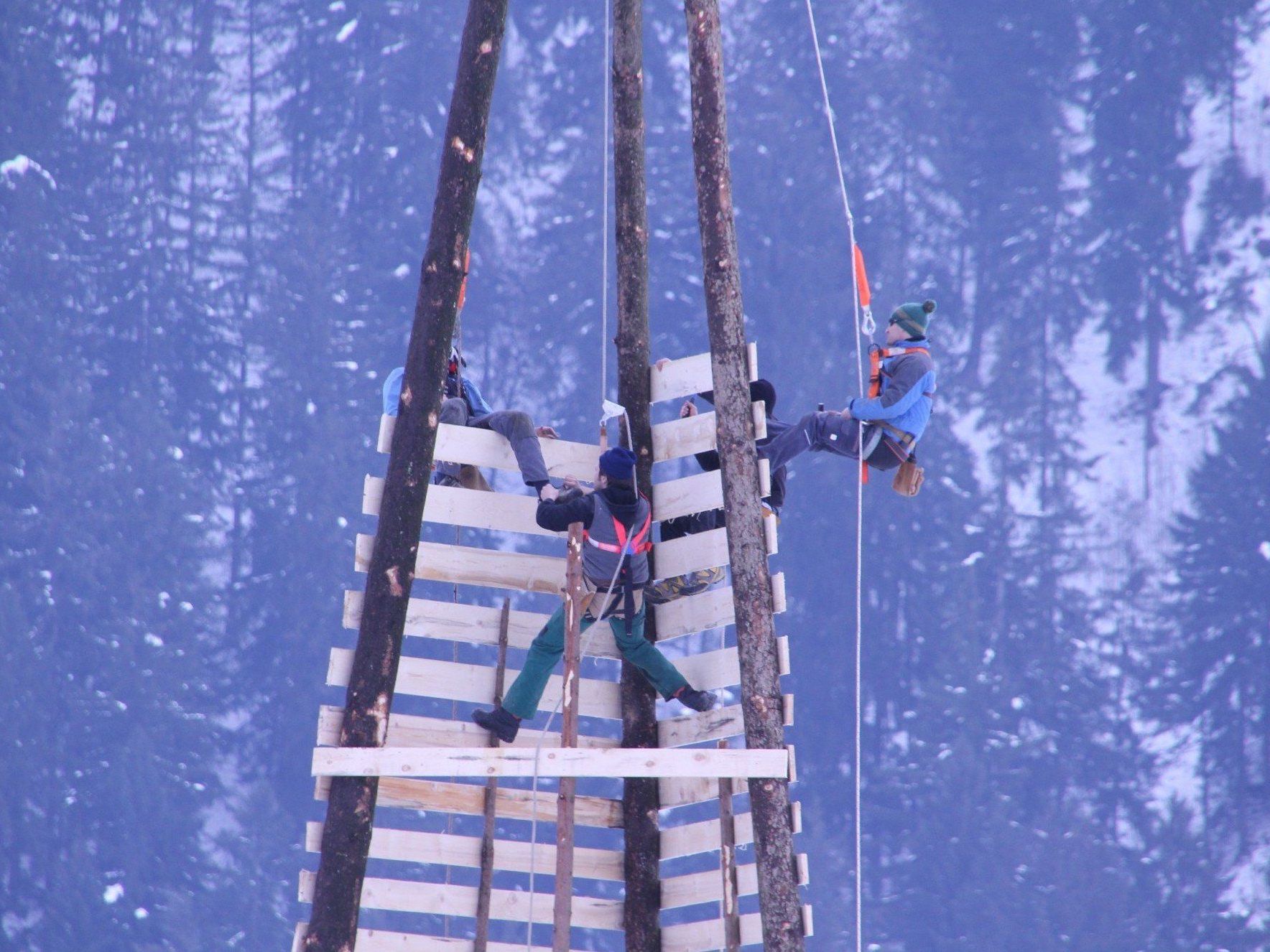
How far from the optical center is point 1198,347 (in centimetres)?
4103

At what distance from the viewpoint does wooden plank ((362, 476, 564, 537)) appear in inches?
260

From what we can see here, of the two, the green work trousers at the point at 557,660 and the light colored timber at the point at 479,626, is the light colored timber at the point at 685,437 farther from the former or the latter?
the light colored timber at the point at 479,626

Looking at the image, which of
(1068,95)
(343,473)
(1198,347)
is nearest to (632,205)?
(343,473)

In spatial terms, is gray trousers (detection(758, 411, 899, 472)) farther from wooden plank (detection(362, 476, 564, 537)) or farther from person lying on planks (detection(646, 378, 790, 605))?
wooden plank (detection(362, 476, 564, 537))

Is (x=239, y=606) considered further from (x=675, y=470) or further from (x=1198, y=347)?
(x=1198, y=347)

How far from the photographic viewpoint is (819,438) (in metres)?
7.65

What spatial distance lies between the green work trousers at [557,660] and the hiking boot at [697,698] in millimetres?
38

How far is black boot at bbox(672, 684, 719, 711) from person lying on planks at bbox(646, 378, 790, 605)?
51cm

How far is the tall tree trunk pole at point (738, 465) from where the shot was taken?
5719mm

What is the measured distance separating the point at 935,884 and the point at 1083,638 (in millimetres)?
8674

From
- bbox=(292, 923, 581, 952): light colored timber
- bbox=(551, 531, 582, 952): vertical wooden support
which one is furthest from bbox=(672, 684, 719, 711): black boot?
bbox=(292, 923, 581, 952): light colored timber

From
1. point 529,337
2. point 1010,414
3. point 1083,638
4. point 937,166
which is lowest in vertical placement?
point 1083,638

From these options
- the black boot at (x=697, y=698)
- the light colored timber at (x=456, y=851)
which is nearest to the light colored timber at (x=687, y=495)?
the black boot at (x=697, y=698)

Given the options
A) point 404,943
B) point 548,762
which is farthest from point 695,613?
point 404,943
